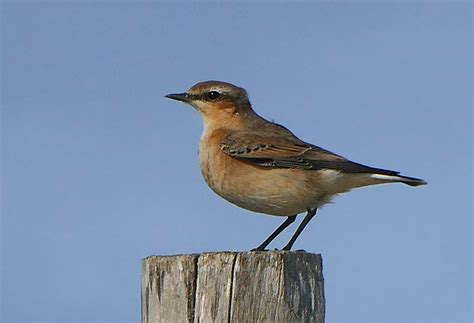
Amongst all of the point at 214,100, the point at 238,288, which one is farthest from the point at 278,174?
the point at 238,288

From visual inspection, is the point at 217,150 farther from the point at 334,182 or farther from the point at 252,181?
the point at 334,182

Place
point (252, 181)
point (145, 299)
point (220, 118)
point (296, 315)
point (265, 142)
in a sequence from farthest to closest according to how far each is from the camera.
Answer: point (220, 118) < point (265, 142) < point (252, 181) < point (145, 299) < point (296, 315)

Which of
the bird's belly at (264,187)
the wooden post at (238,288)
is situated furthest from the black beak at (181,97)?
the wooden post at (238,288)

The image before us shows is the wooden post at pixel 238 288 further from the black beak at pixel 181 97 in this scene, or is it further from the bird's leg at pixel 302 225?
the black beak at pixel 181 97

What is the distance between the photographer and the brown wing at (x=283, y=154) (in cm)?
978

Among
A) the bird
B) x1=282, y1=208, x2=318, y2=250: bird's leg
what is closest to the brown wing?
the bird

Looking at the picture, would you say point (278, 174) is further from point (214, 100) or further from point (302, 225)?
point (214, 100)

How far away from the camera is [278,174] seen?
9.80m

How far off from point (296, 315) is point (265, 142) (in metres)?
4.68

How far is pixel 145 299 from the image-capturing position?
20.3 ft

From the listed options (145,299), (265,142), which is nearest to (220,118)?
(265,142)

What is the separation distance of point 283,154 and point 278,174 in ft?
1.30

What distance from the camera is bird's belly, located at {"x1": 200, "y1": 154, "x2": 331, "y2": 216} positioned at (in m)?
9.63

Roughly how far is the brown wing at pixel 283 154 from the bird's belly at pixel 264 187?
0.36ft
